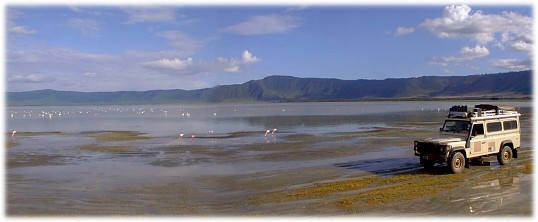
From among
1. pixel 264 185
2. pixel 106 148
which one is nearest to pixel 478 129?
pixel 264 185

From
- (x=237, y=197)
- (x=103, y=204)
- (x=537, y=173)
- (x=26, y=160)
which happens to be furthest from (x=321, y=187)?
(x=26, y=160)

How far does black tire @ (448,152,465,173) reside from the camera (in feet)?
55.5

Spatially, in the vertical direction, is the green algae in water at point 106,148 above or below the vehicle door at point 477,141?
below

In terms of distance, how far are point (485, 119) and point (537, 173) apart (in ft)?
9.51

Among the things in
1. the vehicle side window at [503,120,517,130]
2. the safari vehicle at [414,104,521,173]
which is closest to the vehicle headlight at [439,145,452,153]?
the safari vehicle at [414,104,521,173]

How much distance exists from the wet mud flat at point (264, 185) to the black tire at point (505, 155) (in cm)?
34

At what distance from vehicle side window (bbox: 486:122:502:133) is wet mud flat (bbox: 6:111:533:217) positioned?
1424 mm

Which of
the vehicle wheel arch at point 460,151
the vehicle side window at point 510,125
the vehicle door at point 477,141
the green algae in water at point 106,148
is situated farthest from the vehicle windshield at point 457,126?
the green algae in water at point 106,148

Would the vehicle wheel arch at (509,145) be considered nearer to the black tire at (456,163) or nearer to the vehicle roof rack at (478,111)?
the vehicle roof rack at (478,111)

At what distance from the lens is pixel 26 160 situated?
25141mm

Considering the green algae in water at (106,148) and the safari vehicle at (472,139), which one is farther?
the green algae in water at (106,148)

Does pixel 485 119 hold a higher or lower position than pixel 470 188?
higher

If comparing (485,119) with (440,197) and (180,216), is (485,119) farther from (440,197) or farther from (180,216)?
(180,216)

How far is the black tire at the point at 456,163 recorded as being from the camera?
16906mm
